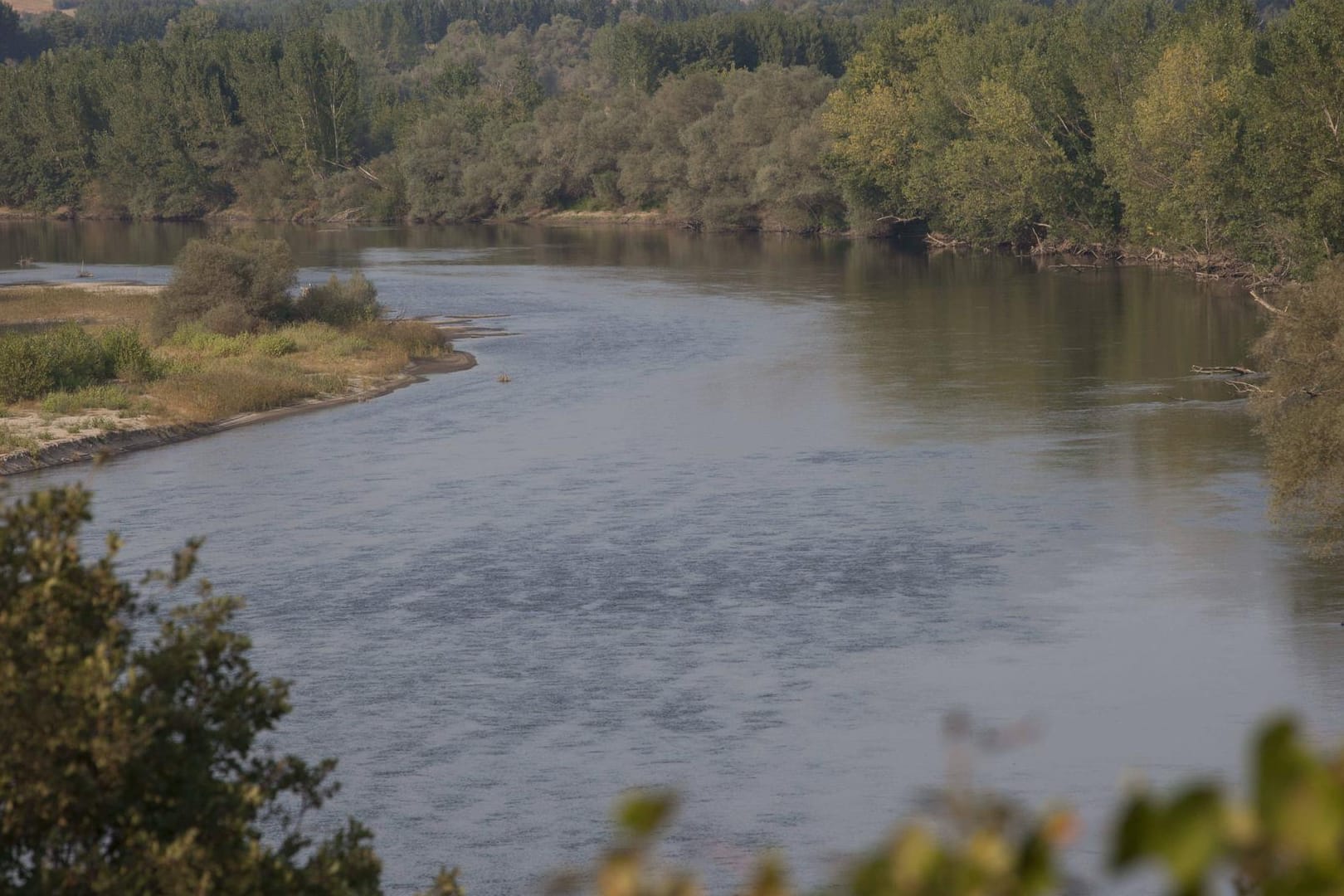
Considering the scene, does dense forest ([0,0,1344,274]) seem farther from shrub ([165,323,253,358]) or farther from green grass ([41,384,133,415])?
green grass ([41,384,133,415])

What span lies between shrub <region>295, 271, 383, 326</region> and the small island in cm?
6

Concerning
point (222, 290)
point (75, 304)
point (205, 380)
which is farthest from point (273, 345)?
point (75, 304)

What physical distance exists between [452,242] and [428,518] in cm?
7816

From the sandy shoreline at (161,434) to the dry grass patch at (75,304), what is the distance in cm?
1342

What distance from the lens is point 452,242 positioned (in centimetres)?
11288

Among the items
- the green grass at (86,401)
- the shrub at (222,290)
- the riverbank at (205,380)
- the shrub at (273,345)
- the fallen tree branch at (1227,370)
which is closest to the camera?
the fallen tree branch at (1227,370)

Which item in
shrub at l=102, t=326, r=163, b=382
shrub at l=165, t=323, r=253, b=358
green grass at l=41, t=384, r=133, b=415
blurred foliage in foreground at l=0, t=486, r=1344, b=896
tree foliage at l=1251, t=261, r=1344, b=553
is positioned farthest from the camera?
shrub at l=165, t=323, r=253, b=358

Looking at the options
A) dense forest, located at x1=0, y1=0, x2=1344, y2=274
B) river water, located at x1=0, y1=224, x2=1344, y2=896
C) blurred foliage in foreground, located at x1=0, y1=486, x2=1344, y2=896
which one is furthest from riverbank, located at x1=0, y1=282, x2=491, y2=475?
blurred foliage in foreground, located at x1=0, y1=486, x2=1344, y2=896

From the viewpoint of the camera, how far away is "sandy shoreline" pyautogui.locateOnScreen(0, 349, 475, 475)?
4250cm

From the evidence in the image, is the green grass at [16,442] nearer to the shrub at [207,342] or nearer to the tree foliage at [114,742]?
the shrub at [207,342]

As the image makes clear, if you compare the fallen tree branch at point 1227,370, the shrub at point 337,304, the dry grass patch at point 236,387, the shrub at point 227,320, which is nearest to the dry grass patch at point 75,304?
the shrub at point 227,320

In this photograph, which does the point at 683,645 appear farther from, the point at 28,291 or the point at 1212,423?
the point at 28,291

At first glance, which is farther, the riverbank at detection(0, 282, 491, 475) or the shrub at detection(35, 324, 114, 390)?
the shrub at detection(35, 324, 114, 390)

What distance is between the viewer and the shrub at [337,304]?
210 ft
